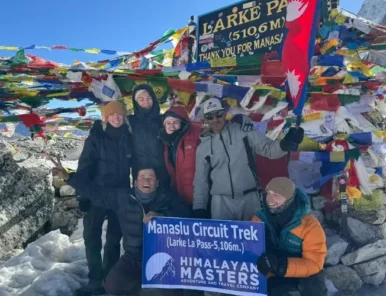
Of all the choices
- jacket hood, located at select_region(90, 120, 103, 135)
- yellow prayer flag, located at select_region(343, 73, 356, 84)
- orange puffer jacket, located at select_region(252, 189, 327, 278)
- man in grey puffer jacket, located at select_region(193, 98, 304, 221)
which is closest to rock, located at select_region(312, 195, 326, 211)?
yellow prayer flag, located at select_region(343, 73, 356, 84)

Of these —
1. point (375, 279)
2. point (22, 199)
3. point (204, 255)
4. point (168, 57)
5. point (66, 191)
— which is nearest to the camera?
point (204, 255)

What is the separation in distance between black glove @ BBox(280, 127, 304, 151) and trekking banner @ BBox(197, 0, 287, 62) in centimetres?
255

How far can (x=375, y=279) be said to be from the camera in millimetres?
4957

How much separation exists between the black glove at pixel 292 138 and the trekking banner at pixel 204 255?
0.79 m

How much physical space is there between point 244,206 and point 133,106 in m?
1.73

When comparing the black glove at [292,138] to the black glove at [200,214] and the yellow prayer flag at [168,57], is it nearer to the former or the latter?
the black glove at [200,214]

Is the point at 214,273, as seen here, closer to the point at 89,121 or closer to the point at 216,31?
the point at 216,31

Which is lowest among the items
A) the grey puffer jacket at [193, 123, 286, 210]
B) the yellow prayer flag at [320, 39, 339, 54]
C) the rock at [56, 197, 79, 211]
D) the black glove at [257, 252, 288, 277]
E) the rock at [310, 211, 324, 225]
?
the rock at [56, 197, 79, 211]

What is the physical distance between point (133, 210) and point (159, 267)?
0.67m

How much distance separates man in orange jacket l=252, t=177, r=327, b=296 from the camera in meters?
3.36

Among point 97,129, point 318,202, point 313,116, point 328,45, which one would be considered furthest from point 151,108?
point 318,202

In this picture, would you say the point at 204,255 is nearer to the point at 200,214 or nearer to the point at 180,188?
the point at 200,214

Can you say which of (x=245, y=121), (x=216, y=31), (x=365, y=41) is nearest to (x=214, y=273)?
(x=245, y=121)

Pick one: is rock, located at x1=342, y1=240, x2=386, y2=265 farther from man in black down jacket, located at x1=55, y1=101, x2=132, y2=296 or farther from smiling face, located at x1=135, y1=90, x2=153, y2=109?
smiling face, located at x1=135, y1=90, x2=153, y2=109
